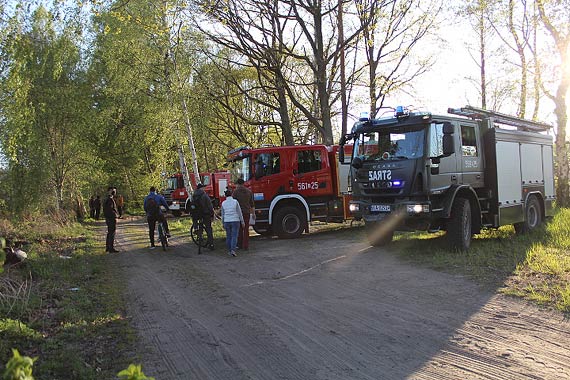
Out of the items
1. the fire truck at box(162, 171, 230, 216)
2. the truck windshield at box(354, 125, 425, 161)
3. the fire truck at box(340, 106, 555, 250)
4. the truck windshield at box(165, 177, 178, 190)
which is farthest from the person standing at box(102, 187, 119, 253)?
the truck windshield at box(165, 177, 178, 190)

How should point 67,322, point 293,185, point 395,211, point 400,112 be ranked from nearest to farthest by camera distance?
point 67,322, point 395,211, point 400,112, point 293,185

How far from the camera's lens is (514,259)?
921cm

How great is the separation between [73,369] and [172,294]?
3366 millimetres

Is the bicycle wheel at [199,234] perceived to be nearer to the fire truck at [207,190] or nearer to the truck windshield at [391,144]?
the truck windshield at [391,144]

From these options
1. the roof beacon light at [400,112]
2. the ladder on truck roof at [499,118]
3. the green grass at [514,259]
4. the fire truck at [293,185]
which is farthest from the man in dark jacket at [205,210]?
the ladder on truck roof at [499,118]

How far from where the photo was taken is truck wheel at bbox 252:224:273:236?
47.9ft

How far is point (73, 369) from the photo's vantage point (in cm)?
439

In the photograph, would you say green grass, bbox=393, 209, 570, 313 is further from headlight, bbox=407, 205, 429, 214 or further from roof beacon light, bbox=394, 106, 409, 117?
roof beacon light, bbox=394, 106, 409, 117

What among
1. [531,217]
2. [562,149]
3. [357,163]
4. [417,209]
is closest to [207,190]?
[562,149]

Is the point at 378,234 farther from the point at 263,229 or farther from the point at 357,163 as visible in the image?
the point at 263,229

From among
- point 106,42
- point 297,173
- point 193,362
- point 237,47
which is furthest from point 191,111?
point 193,362

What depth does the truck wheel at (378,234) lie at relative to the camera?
1073 centimetres

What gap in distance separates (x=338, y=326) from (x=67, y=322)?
346cm

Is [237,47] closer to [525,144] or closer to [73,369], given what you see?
[525,144]
